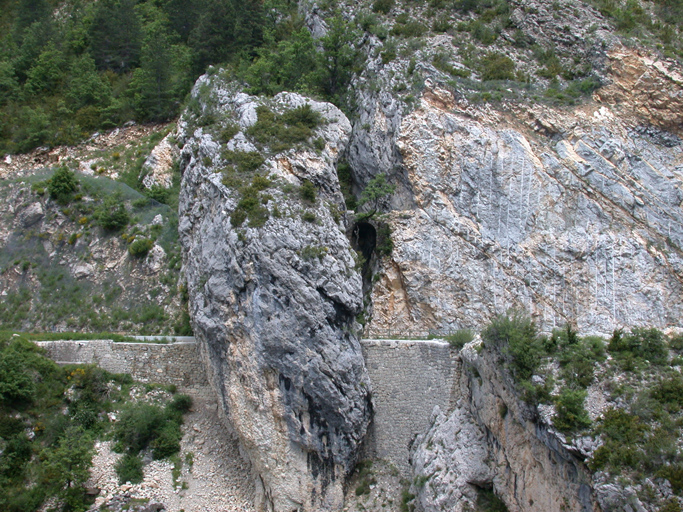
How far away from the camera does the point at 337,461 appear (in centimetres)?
1772

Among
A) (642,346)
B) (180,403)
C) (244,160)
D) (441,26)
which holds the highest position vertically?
(441,26)

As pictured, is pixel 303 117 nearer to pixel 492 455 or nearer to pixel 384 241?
pixel 384 241

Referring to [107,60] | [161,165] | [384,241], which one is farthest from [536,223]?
[107,60]

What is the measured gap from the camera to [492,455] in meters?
15.3

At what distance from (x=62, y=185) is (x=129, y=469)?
15.1m

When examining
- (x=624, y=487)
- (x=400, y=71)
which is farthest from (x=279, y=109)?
(x=624, y=487)

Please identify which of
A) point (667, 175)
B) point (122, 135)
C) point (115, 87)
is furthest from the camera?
point (115, 87)

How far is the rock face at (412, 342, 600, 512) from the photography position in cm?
1246

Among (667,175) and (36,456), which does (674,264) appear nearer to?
(667,175)

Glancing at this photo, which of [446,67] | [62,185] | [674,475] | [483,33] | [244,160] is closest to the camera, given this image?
[674,475]

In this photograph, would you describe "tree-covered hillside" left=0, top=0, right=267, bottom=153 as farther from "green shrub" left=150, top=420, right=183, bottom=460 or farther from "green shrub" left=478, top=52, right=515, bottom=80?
"green shrub" left=150, top=420, right=183, bottom=460

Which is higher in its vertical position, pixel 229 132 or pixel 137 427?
pixel 229 132

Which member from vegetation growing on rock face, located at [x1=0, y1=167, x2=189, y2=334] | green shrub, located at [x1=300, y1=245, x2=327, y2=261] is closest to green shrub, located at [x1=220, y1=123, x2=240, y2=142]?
vegetation growing on rock face, located at [x1=0, y1=167, x2=189, y2=334]

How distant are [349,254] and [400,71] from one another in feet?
35.5
